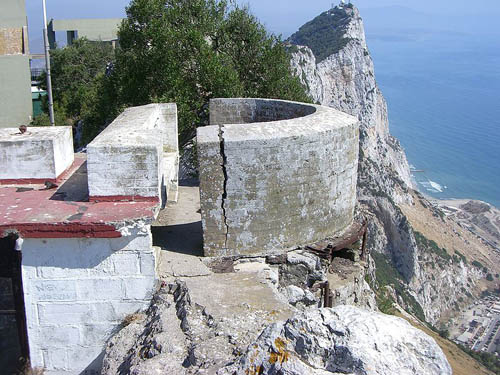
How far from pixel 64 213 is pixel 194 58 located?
10612 millimetres

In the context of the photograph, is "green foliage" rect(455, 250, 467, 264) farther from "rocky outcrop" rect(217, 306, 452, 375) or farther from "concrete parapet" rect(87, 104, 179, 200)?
"rocky outcrop" rect(217, 306, 452, 375)

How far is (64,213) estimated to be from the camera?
23.3 feet

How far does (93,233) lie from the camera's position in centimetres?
676

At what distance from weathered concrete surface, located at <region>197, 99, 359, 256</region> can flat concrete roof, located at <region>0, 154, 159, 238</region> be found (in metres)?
1.15

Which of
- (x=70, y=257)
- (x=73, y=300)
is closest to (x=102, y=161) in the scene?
(x=70, y=257)

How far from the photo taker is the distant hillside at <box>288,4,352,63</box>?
7862cm

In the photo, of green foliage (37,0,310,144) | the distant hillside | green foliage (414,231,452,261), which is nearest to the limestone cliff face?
the distant hillside

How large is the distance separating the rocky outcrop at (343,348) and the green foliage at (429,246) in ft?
192

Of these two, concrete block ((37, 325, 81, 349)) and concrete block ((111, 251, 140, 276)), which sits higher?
concrete block ((111, 251, 140, 276))

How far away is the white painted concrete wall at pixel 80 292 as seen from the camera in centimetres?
688

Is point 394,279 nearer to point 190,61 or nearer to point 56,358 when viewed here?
point 190,61

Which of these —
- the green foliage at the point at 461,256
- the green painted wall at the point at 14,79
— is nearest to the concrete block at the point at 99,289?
the green painted wall at the point at 14,79

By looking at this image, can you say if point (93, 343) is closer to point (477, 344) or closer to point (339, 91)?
point (477, 344)

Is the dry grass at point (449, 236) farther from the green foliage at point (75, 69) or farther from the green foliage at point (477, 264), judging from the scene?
the green foliage at point (75, 69)
